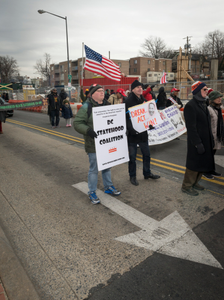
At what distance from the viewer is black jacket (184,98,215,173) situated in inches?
163

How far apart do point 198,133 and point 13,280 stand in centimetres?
353

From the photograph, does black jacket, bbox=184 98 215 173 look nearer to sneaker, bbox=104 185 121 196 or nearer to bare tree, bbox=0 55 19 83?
sneaker, bbox=104 185 121 196

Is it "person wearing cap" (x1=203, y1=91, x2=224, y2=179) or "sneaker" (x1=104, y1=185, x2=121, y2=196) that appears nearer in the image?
"sneaker" (x1=104, y1=185, x2=121, y2=196)

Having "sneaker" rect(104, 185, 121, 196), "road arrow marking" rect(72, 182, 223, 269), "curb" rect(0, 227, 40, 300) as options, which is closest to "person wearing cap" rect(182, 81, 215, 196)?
"road arrow marking" rect(72, 182, 223, 269)

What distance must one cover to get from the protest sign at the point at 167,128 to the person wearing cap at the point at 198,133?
3.43 meters

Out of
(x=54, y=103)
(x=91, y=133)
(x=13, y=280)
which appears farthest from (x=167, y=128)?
(x=13, y=280)

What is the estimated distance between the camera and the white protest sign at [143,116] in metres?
4.77

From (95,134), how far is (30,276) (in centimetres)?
211

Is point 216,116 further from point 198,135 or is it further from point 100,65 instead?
point 100,65

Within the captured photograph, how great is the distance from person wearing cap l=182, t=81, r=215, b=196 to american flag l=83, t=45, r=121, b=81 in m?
5.25

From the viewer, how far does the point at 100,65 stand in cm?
→ 910

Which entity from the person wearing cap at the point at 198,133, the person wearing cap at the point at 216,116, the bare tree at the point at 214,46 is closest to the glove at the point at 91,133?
the person wearing cap at the point at 198,133

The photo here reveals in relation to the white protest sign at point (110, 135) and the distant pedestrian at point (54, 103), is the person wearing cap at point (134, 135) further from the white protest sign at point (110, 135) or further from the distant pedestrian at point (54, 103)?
the distant pedestrian at point (54, 103)

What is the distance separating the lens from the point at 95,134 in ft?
12.4
